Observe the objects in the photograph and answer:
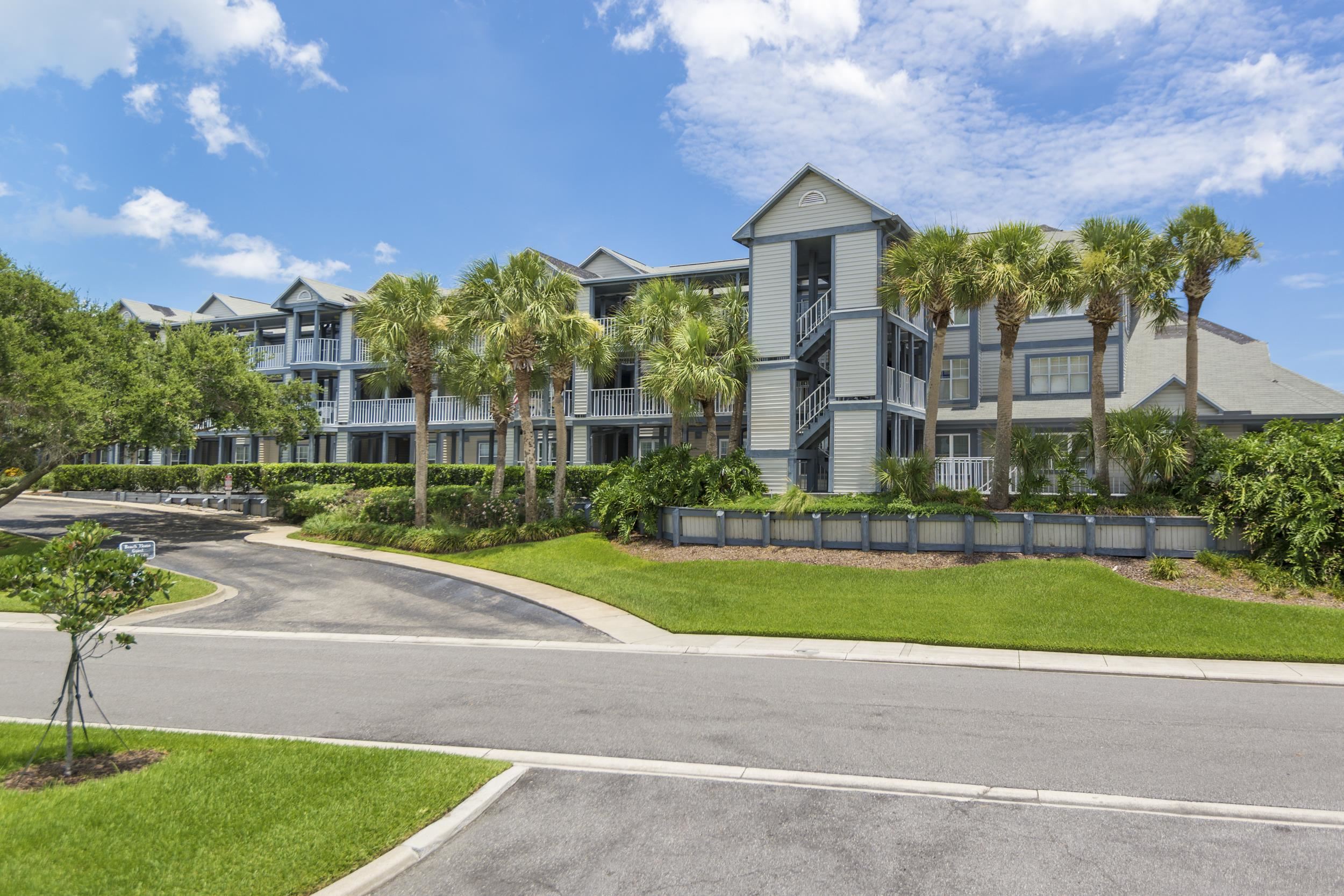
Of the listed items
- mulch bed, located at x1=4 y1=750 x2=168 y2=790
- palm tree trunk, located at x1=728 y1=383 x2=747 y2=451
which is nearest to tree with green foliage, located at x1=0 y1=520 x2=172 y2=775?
mulch bed, located at x1=4 y1=750 x2=168 y2=790

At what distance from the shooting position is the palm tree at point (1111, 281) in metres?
21.4

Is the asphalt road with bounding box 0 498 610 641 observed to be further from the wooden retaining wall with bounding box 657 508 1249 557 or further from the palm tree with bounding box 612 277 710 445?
the palm tree with bounding box 612 277 710 445

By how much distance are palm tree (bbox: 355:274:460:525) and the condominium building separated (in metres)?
3.13

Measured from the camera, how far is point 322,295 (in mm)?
45406

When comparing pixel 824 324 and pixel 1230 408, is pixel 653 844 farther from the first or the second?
pixel 1230 408

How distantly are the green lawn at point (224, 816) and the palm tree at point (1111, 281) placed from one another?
1918 centimetres

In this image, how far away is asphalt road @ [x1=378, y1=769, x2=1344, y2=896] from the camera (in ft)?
19.9

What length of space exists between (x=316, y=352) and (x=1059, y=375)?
36583mm

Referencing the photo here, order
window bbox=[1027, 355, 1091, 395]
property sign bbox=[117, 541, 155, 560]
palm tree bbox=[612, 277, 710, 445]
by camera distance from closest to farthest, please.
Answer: property sign bbox=[117, 541, 155, 560]
palm tree bbox=[612, 277, 710, 445]
window bbox=[1027, 355, 1091, 395]

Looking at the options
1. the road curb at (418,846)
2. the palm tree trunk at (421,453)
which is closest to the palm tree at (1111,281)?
the road curb at (418,846)

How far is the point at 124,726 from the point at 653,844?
7.02m

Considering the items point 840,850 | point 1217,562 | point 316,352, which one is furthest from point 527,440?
point 316,352

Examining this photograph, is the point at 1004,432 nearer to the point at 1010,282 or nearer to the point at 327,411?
the point at 1010,282

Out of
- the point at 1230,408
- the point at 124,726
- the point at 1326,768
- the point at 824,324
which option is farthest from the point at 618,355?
the point at 1326,768
